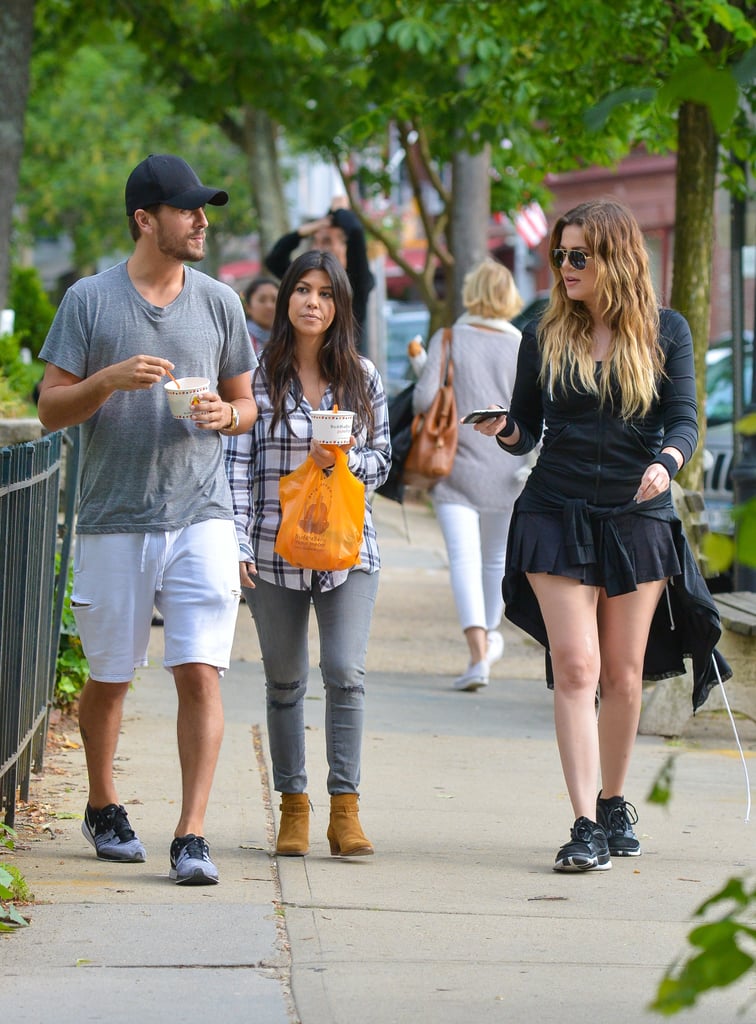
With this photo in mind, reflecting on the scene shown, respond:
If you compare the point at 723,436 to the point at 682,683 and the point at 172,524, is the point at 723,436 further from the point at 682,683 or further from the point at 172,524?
the point at 172,524

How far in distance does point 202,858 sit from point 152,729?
229cm

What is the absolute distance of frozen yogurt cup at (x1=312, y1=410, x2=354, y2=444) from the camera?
4805mm

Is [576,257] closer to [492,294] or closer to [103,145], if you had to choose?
[492,294]

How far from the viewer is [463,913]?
450 cm

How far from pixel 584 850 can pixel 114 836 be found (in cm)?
133

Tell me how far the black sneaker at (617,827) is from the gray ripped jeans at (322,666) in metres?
0.79

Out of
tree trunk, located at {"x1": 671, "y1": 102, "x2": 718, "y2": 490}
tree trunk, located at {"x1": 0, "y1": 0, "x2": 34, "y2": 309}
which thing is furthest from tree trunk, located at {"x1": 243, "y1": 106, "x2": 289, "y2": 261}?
tree trunk, located at {"x1": 671, "y1": 102, "x2": 718, "y2": 490}

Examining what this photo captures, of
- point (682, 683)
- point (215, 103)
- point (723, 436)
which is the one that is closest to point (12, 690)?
point (682, 683)

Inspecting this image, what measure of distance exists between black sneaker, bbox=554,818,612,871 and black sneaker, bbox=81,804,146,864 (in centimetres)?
120

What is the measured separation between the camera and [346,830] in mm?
5008

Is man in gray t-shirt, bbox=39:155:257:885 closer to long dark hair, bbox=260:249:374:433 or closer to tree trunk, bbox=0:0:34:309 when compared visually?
long dark hair, bbox=260:249:374:433

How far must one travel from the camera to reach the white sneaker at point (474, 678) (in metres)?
8.20

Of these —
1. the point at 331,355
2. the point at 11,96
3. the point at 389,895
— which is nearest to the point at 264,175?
the point at 11,96

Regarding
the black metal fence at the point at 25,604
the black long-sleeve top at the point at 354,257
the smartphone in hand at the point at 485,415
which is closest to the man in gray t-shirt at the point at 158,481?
the black metal fence at the point at 25,604
